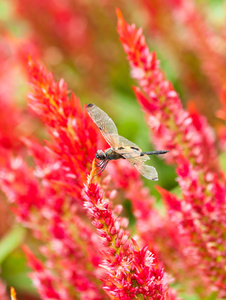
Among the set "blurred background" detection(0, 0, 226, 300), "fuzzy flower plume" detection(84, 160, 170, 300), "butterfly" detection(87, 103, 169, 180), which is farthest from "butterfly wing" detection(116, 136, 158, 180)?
"blurred background" detection(0, 0, 226, 300)

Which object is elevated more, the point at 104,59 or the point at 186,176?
the point at 104,59

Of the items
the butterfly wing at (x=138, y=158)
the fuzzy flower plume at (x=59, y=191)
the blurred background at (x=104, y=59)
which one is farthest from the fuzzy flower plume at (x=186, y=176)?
the blurred background at (x=104, y=59)

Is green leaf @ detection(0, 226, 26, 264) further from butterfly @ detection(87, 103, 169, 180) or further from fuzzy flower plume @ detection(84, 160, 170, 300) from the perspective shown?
fuzzy flower plume @ detection(84, 160, 170, 300)

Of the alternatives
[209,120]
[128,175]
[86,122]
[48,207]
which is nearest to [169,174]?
[209,120]

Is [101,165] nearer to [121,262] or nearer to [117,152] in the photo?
[117,152]

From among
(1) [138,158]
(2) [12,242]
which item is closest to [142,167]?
(1) [138,158]

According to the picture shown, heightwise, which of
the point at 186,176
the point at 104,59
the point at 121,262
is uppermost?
the point at 104,59

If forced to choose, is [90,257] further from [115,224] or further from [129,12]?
[129,12]

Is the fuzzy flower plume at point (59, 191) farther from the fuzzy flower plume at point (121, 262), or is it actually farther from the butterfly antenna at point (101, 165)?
the fuzzy flower plume at point (121, 262)
